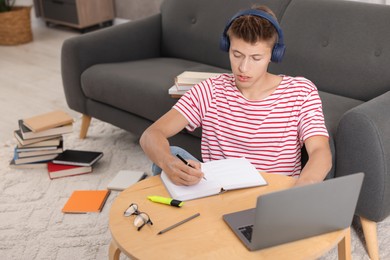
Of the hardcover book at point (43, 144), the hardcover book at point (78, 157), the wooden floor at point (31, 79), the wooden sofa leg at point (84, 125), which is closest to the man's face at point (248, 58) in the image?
the hardcover book at point (78, 157)

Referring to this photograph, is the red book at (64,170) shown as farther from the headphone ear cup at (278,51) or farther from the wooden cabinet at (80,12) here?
the wooden cabinet at (80,12)

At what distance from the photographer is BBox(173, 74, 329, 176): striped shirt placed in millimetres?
1677

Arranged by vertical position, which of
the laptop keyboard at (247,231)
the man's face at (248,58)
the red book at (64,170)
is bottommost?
the red book at (64,170)

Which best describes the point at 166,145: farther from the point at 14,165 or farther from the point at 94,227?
the point at 14,165

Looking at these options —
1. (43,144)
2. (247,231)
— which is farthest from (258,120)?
(43,144)

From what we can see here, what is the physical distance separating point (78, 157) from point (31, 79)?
156 centimetres

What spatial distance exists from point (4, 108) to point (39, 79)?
1.90 ft

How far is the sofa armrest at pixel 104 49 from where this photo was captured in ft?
9.44

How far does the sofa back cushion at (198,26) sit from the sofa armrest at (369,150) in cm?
99

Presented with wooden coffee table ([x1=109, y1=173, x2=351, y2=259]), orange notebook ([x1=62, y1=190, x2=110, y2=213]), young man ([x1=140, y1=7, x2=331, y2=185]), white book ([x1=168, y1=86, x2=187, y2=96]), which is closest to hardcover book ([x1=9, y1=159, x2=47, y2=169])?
orange notebook ([x1=62, y1=190, x2=110, y2=213])

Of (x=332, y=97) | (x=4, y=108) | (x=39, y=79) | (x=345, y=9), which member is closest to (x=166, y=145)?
(x=332, y=97)

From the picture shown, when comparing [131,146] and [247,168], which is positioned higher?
[247,168]

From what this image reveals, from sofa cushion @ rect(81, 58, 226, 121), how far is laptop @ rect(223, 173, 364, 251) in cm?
134

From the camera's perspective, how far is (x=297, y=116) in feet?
5.50
